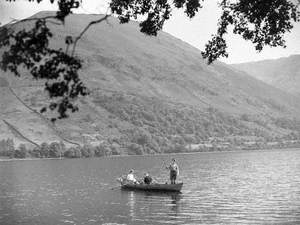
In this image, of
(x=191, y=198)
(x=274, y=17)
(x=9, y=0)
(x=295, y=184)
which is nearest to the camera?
(x=9, y=0)

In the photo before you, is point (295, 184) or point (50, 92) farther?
point (295, 184)

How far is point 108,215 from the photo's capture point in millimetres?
44156

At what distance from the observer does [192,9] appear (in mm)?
24328

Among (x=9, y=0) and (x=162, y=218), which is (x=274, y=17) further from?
(x=162, y=218)

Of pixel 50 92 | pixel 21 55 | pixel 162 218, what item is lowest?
pixel 162 218

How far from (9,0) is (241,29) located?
38.3 feet

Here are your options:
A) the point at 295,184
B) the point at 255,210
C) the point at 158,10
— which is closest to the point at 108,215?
the point at 255,210

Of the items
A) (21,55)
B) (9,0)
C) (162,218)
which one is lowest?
(162,218)

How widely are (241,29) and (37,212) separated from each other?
99.3ft

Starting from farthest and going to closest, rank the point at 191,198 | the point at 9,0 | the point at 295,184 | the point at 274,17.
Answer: the point at 295,184
the point at 191,198
the point at 274,17
the point at 9,0

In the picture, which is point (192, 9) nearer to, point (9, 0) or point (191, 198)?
point (9, 0)

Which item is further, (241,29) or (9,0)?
(241,29)

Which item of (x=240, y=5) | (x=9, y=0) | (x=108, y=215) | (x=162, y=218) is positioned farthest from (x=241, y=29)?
(x=108, y=215)

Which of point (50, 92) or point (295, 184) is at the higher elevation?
point (50, 92)
